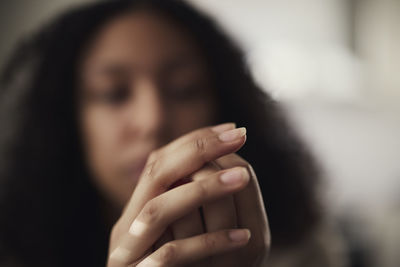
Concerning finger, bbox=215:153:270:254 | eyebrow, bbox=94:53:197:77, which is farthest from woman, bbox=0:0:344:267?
finger, bbox=215:153:270:254

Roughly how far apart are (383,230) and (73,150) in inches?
28.3

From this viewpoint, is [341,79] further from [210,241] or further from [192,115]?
[210,241]

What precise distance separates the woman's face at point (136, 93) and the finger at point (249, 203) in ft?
0.61

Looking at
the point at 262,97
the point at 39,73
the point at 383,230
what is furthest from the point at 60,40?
the point at 383,230

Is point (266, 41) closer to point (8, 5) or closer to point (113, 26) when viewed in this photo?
point (113, 26)

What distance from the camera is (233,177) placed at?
0.16 m

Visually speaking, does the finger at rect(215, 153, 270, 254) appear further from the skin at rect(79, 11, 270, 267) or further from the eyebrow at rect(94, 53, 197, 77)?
the eyebrow at rect(94, 53, 197, 77)

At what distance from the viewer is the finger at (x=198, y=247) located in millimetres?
165

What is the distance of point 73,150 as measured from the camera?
43 centimetres

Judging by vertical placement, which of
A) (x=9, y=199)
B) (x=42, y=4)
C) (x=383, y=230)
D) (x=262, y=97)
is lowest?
(x=383, y=230)

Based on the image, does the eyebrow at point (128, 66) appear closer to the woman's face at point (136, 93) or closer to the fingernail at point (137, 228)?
the woman's face at point (136, 93)

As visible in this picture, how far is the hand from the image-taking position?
162mm

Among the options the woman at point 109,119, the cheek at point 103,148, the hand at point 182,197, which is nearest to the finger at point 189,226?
the hand at point 182,197

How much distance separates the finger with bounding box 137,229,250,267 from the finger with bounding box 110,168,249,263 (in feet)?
0.04
